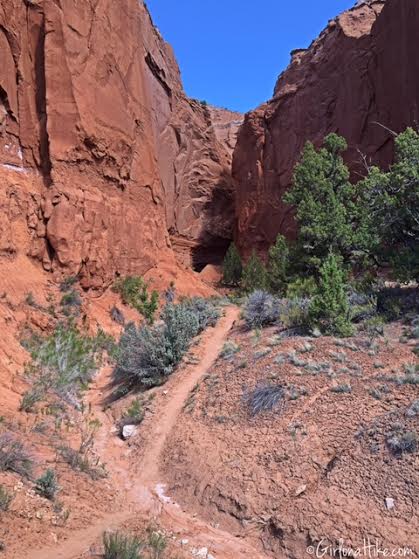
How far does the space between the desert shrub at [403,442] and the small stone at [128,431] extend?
179 inches

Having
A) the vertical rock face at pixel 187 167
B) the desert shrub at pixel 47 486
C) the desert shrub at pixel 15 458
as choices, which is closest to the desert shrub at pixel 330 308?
the desert shrub at pixel 47 486

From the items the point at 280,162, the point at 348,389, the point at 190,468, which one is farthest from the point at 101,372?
the point at 280,162

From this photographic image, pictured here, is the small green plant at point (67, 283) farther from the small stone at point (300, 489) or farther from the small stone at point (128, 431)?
the small stone at point (300, 489)

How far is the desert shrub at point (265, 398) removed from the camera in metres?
7.42

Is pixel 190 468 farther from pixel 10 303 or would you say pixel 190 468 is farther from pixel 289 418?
pixel 10 303

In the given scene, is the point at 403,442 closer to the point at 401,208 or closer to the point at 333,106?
the point at 401,208

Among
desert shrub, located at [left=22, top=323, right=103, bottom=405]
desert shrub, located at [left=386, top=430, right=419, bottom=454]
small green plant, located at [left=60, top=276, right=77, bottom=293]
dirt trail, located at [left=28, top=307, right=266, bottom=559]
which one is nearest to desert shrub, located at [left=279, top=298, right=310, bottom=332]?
dirt trail, located at [left=28, top=307, right=266, bottom=559]

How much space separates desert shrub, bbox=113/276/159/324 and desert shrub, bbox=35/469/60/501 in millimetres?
12461

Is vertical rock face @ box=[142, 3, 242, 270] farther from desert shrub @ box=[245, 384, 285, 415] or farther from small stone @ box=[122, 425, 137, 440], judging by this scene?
desert shrub @ box=[245, 384, 285, 415]

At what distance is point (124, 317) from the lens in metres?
17.4

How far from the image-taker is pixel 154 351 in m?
10.7

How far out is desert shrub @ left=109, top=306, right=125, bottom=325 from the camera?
55.9 ft

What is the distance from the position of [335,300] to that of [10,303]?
8825mm

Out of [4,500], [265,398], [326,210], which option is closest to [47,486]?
[4,500]
